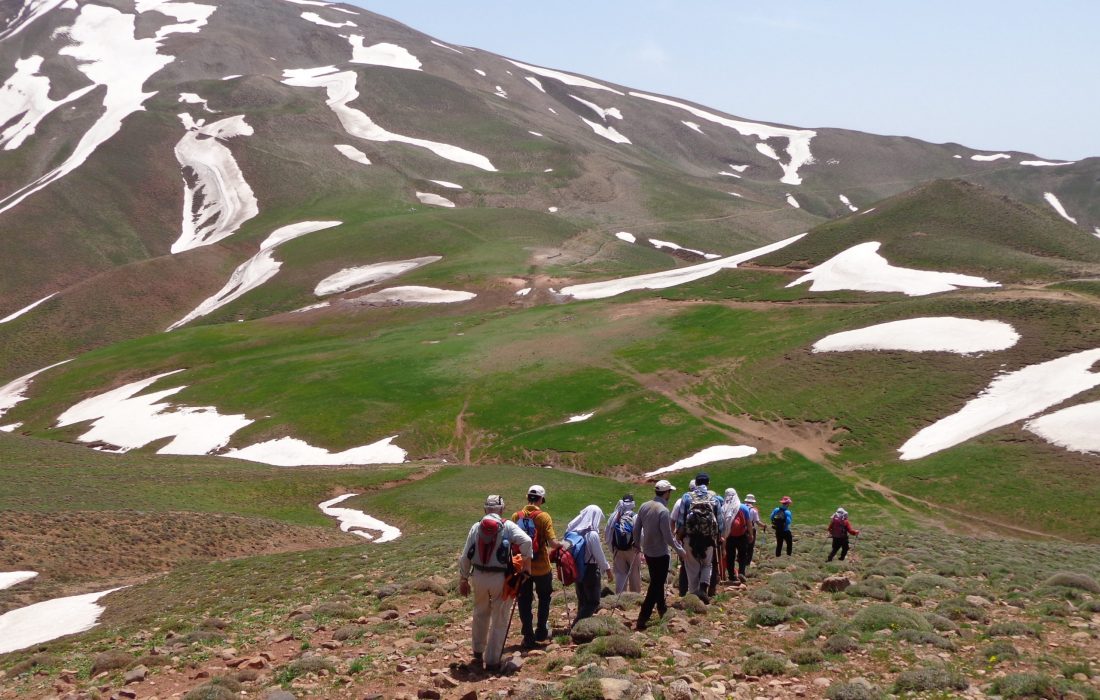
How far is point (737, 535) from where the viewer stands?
21.7m

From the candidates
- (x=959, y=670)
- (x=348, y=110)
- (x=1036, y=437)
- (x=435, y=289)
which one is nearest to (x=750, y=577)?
(x=959, y=670)

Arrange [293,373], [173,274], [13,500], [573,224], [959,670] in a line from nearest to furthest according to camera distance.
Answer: [959,670], [13,500], [293,373], [173,274], [573,224]

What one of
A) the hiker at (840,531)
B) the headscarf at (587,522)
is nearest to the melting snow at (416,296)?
the hiker at (840,531)

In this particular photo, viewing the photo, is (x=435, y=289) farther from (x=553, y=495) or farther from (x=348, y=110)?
(x=348, y=110)

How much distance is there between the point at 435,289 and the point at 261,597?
80.7 meters

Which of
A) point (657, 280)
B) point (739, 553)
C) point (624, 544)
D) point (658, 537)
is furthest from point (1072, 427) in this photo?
point (657, 280)

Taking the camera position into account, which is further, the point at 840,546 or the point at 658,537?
the point at 840,546

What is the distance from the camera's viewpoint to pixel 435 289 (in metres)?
103

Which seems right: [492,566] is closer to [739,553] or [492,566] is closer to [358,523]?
[739,553]

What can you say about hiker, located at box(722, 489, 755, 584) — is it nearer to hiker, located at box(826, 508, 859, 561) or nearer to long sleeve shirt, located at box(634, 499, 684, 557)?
hiker, located at box(826, 508, 859, 561)

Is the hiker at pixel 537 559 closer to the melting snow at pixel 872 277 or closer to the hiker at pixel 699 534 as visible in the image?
the hiker at pixel 699 534

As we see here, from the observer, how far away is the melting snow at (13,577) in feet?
96.2

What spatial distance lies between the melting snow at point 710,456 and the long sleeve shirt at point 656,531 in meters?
35.3

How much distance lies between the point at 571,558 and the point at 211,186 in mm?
159316
